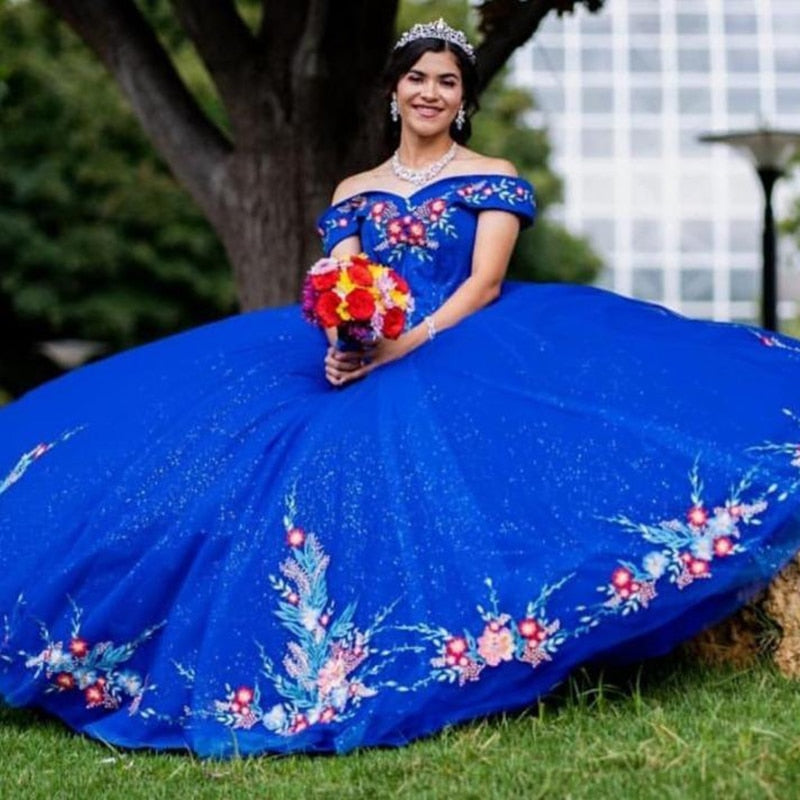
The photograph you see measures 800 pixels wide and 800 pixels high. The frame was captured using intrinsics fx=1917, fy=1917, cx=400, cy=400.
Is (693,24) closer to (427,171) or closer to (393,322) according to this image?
(427,171)

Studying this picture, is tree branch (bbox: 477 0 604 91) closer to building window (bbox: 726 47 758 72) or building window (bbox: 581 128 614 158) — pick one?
building window (bbox: 581 128 614 158)

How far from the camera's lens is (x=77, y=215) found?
22453mm

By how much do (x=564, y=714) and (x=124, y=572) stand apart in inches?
51.1


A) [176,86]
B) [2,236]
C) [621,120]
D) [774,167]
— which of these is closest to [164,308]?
[2,236]

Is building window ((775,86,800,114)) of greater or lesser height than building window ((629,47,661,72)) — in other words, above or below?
below

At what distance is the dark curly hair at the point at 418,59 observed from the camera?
20.1ft

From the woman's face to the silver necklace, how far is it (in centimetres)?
9

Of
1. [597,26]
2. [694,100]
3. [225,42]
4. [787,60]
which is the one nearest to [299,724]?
[225,42]

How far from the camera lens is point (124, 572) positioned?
540 centimetres

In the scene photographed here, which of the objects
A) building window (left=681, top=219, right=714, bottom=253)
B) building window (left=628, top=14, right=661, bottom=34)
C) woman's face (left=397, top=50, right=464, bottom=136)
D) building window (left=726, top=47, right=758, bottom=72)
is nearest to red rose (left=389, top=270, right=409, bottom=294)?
woman's face (left=397, top=50, right=464, bottom=136)

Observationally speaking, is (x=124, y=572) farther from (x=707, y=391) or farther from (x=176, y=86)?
(x=176, y=86)

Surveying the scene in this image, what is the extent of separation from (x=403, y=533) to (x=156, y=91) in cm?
480

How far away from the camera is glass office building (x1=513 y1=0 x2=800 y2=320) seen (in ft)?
218

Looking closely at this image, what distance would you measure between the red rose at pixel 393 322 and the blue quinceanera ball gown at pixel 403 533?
4.3 inches
